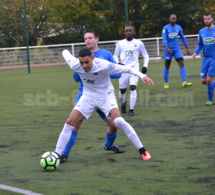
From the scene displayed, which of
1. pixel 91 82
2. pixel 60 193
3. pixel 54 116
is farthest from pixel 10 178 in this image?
pixel 54 116

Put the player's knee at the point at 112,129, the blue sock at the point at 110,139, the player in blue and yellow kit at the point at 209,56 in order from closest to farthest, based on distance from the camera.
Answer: the player's knee at the point at 112,129 → the blue sock at the point at 110,139 → the player in blue and yellow kit at the point at 209,56

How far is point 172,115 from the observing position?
10039 millimetres

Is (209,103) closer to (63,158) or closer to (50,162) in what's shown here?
(63,158)

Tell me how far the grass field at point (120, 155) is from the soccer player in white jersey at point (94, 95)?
34 centimetres

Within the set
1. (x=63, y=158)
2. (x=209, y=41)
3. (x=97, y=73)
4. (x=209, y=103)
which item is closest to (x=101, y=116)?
(x=97, y=73)

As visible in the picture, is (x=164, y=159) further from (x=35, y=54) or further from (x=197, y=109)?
(x=35, y=54)

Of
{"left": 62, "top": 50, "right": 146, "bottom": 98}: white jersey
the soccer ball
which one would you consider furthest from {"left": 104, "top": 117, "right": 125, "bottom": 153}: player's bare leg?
the soccer ball

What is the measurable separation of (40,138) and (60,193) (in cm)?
325

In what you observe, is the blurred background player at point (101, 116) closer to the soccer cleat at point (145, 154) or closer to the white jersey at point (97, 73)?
the white jersey at point (97, 73)

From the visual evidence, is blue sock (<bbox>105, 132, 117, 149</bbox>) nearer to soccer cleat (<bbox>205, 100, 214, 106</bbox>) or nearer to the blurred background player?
the blurred background player

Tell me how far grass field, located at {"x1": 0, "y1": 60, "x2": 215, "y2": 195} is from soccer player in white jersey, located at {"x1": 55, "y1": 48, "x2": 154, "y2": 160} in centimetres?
34

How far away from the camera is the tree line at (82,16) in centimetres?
3522

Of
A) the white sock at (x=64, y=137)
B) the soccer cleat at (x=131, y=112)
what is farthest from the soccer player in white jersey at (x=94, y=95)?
the soccer cleat at (x=131, y=112)

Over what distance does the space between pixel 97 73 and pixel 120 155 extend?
4.08 ft
